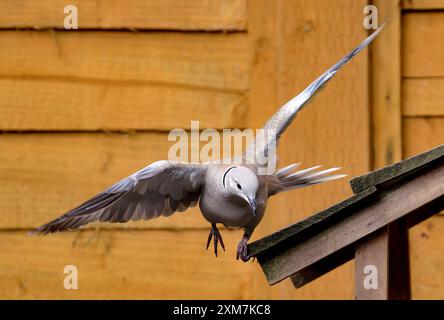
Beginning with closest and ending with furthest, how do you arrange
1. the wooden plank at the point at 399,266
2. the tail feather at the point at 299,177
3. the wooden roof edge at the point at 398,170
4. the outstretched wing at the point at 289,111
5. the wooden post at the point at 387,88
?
the wooden roof edge at the point at 398,170 → the wooden plank at the point at 399,266 → the outstretched wing at the point at 289,111 → the tail feather at the point at 299,177 → the wooden post at the point at 387,88

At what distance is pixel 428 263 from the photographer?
11.4ft

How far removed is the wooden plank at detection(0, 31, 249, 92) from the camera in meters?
3.57

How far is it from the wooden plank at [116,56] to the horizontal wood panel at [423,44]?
1.76 ft

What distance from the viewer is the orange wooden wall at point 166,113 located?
351 cm

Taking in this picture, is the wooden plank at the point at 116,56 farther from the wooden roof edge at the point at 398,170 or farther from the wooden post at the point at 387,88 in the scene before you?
the wooden roof edge at the point at 398,170

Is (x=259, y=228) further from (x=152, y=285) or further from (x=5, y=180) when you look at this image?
(x=5, y=180)

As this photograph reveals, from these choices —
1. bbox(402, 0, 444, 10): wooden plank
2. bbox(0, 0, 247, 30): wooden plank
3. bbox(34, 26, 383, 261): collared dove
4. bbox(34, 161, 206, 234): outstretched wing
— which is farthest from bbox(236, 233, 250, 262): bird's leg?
bbox(402, 0, 444, 10): wooden plank

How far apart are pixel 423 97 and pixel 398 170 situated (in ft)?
4.04

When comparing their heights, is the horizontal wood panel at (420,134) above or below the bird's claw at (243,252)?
above

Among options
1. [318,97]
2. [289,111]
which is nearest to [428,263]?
[318,97]

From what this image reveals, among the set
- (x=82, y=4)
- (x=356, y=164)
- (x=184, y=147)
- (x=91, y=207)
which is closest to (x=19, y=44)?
(x=82, y=4)

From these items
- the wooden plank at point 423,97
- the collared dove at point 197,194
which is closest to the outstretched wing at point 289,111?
the collared dove at point 197,194

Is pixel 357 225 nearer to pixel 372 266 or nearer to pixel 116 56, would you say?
pixel 372 266

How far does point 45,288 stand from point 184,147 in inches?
24.4
